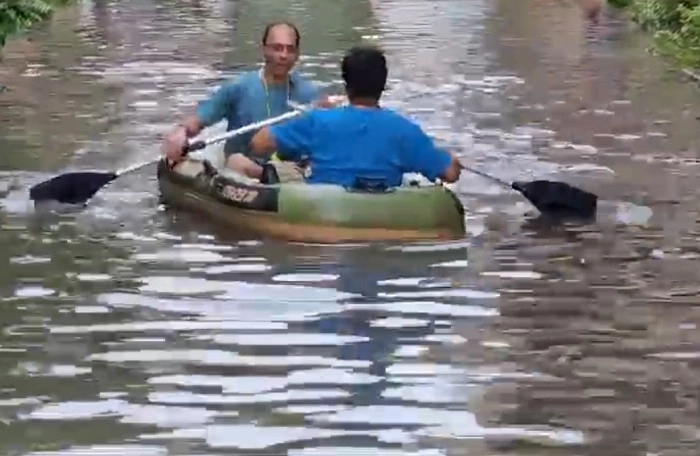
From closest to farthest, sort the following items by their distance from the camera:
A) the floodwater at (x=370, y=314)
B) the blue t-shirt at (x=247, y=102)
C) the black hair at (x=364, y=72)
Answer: the floodwater at (x=370, y=314) < the black hair at (x=364, y=72) < the blue t-shirt at (x=247, y=102)

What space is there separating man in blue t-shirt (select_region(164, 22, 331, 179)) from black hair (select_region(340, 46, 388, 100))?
5.48 ft

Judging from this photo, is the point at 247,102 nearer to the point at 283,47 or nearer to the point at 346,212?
the point at 283,47

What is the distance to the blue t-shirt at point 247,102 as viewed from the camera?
14.8 meters

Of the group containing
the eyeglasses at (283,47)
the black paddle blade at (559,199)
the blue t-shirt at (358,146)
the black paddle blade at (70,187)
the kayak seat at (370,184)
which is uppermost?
the eyeglasses at (283,47)

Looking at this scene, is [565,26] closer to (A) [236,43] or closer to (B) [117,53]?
(A) [236,43]

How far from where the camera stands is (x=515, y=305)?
36.8 ft

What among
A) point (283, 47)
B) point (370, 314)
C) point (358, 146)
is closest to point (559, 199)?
point (358, 146)

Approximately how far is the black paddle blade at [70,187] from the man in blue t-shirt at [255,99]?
1.95 ft

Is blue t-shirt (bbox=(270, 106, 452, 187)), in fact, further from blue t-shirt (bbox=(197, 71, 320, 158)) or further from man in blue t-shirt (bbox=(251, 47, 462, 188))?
blue t-shirt (bbox=(197, 71, 320, 158))

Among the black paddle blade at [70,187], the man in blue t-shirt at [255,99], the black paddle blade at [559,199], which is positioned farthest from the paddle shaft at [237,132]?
the black paddle blade at [559,199]

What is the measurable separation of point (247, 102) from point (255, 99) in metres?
0.09

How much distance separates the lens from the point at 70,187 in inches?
578

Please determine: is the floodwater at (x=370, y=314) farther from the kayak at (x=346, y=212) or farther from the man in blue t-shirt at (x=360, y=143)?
the man in blue t-shirt at (x=360, y=143)

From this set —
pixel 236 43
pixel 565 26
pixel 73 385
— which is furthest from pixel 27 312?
pixel 565 26
